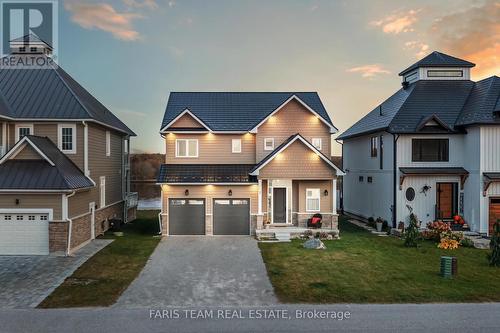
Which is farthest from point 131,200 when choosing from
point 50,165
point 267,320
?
point 267,320

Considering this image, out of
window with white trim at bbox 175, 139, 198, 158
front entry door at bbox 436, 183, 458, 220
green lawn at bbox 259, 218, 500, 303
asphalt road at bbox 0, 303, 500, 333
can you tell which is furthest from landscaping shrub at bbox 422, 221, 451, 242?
window with white trim at bbox 175, 139, 198, 158

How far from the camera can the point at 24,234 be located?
1555 centimetres

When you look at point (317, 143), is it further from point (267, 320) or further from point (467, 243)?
point (267, 320)

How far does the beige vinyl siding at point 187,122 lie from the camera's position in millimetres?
20859

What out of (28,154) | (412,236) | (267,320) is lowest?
(267,320)

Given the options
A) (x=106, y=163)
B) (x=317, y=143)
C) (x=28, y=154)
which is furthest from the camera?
(x=106, y=163)

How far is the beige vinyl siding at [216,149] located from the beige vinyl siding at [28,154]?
270 inches

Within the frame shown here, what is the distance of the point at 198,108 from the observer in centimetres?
2294

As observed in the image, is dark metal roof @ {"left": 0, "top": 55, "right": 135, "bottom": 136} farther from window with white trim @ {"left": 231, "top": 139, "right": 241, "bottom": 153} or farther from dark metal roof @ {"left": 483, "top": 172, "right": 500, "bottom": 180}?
dark metal roof @ {"left": 483, "top": 172, "right": 500, "bottom": 180}

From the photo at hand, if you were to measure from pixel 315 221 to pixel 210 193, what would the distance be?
6213 millimetres

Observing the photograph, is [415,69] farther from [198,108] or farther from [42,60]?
[42,60]

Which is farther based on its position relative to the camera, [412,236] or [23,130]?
[23,130]

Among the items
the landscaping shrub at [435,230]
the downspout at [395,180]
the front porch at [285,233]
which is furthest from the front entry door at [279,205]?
the landscaping shrub at [435,230]

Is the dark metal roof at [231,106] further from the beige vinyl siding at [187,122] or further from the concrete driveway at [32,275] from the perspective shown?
the concrete driveway at [32,275]
